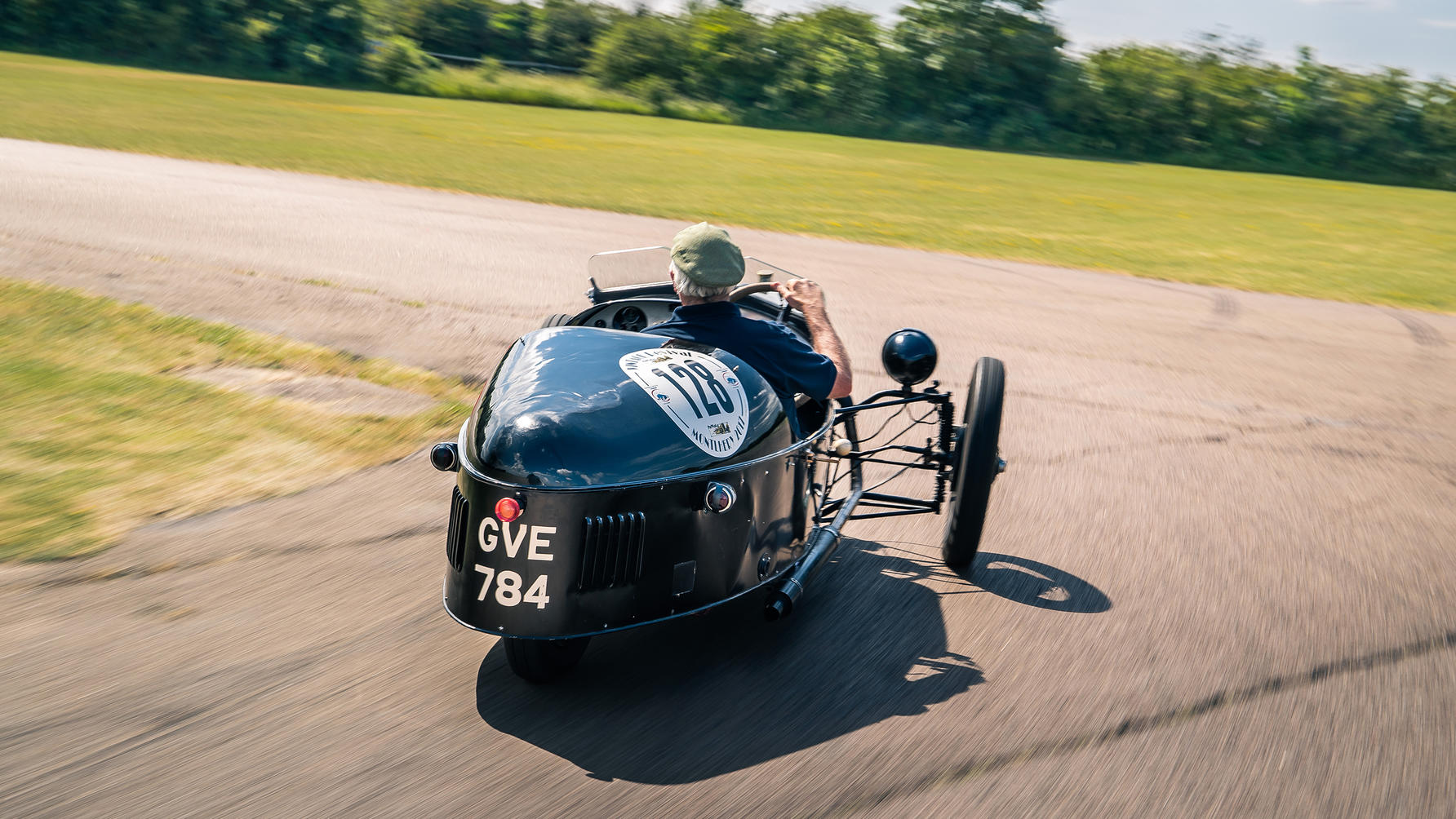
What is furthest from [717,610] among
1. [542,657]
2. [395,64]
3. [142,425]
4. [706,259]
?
[395,64]

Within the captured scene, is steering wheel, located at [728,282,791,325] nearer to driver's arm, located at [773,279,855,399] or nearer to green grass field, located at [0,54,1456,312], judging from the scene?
driver's arm, located at [773,279,855,399]

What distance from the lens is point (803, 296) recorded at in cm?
469

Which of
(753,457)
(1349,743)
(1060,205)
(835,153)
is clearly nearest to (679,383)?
(753,457)

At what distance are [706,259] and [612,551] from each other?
1.22m

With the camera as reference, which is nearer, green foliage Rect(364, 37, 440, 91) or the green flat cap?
the green flat cap

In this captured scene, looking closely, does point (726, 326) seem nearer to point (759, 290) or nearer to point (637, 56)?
point (759, 290)

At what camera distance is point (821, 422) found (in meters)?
4.66

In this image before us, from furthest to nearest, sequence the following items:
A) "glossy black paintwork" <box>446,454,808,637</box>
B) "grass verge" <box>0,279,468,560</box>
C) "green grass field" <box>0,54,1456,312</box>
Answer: "green grass field" <box>0,54,1456,312</box>, "grass verge" <box>0,279,468,560</box>, "glossy black paintwork" <box>446,454,808,637</box>

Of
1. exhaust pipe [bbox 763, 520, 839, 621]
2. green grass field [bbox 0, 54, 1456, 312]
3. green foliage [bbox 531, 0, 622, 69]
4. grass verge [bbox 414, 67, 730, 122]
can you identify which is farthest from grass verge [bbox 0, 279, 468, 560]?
green foliage [bbox 531, 0, 622, 69]

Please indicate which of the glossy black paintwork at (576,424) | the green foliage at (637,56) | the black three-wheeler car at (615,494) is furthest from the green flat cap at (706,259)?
the green foliage at (637,56)

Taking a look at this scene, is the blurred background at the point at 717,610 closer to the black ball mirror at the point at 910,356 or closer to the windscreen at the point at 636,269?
the black ball mirror at the point at 910,356

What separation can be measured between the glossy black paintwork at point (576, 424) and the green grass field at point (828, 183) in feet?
45.5

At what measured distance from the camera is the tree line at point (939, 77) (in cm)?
4612

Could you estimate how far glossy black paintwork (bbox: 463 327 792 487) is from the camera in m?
3.28
